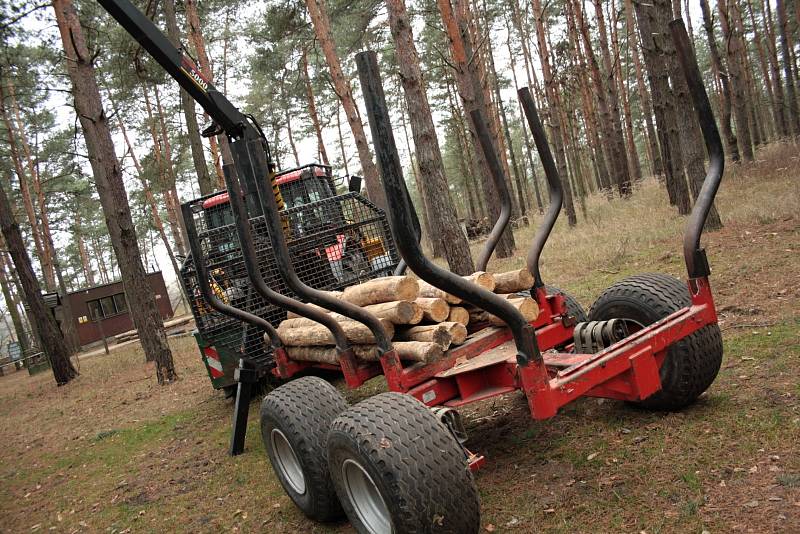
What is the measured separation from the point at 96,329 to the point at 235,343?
25217mm

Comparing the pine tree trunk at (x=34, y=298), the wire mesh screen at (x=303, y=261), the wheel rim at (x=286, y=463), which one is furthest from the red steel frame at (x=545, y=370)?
the pine tree trunk at (x=34, y=298)

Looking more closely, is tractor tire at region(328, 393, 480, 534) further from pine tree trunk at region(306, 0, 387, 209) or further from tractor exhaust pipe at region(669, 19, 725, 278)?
pine tree trunk at region(306, 0, 387, 209)

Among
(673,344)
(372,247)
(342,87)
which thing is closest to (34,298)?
(342,87)

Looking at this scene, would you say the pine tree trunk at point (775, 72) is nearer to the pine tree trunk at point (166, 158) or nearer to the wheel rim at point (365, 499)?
the wheel rim at point (365, 499)

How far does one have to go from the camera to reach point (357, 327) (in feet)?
10.8

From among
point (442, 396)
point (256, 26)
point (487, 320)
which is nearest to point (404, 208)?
point (442, 396)

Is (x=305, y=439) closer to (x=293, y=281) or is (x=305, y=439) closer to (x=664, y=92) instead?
A: (x=293, y=281)

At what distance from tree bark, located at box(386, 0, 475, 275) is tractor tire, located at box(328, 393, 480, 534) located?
5873 mm

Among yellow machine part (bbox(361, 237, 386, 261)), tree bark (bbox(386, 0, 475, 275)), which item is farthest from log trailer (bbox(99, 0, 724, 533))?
tree bark (bbox(386, 0, 475, 275))

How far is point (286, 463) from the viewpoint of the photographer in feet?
11.6

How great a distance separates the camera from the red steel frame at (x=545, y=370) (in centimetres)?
249

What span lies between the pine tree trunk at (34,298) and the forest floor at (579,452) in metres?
4.57

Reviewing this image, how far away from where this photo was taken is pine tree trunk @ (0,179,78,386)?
43.9 ft

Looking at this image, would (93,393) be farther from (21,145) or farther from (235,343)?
(21,145)
